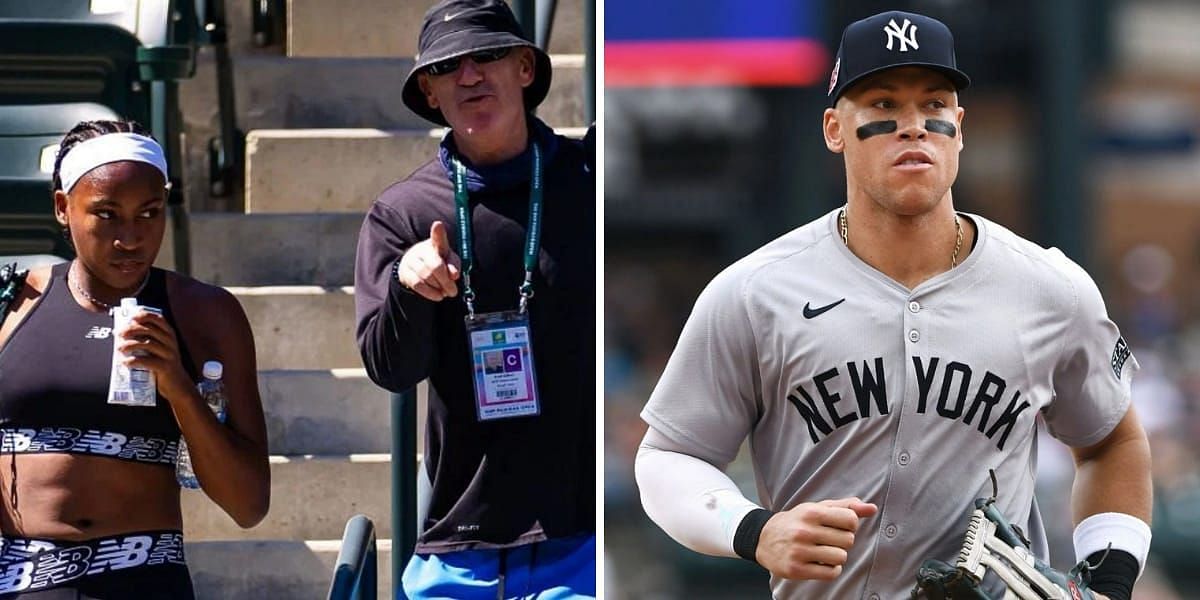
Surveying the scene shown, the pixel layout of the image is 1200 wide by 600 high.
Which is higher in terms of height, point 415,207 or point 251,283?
point 415,207

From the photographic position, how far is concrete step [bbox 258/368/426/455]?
536 cm

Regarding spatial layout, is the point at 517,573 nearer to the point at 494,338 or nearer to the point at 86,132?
the point at 494,338

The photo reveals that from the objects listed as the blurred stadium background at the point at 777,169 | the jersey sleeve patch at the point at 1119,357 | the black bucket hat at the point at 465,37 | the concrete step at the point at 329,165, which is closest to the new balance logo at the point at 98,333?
the black bucket hat at the point at 465,37

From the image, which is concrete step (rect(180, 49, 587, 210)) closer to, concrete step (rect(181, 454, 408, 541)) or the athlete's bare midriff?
concrete step (rect(181, 454, 408, 541))

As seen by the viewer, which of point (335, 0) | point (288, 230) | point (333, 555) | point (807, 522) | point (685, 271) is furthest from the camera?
point (685, 271)

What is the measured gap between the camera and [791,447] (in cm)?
345

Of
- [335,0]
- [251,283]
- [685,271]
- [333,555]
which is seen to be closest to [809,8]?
[685,271]

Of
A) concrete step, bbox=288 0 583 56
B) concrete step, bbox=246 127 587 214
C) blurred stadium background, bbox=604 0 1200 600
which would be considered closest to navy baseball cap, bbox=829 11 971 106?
concrete step, bbox=246 127 587 214

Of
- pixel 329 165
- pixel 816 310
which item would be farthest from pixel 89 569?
pixel 329 165

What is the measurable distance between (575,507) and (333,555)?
133 cm

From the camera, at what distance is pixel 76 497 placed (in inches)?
147

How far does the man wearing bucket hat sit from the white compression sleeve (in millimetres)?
343

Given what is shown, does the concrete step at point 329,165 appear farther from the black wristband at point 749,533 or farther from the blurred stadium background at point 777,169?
the blurred stadium background at point 777,169

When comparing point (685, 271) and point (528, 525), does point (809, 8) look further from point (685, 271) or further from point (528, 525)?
point (528, 525)
